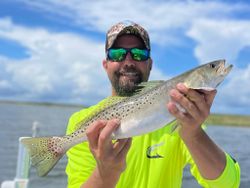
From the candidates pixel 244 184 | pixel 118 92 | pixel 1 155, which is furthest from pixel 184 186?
pixel 118 92

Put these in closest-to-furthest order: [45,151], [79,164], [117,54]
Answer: [45,151]
[79,164]
[117,54]

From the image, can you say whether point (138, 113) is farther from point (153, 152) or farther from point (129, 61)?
point (129, 61)

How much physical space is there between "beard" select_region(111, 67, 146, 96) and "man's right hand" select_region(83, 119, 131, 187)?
1.09 m

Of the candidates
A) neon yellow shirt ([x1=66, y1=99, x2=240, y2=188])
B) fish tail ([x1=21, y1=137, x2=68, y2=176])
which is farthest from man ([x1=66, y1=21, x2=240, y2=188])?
fish tail ([x1=21, y1=137, x2=68, y2=176])

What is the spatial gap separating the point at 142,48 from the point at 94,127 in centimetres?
159

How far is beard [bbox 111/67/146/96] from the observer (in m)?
4.95

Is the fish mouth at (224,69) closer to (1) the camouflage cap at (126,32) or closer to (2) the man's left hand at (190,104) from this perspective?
(2) the man's left hand at (190,104)

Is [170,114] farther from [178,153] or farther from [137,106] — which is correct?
[178,153]

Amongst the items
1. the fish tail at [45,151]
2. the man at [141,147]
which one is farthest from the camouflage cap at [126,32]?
the fish tail at [45,151]

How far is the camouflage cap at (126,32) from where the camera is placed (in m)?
5.17

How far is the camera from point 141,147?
460cm

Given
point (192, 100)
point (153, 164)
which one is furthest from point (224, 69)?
point (153, 164)

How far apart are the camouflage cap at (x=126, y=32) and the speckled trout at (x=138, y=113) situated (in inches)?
46.9

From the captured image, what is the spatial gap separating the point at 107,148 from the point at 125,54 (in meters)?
1.46
